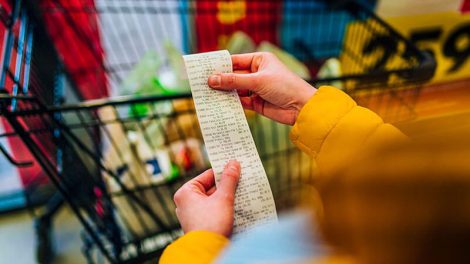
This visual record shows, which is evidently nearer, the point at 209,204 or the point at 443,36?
the point at 209,204

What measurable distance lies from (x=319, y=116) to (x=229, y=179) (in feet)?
0.66

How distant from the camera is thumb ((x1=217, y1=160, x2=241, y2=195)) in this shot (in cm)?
51

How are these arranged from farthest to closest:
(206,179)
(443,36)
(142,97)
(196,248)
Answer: (443,36) < (142,97) < (206,179) < (196,248)

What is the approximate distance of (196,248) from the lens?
0.44 metres

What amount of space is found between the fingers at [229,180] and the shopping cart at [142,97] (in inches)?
12.6

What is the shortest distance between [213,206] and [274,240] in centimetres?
13

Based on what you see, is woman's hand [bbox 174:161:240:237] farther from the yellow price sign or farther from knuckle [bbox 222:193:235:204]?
the yellow price sign

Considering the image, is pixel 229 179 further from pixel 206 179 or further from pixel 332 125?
pixel 332 125

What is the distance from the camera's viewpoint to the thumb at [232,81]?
1.92ft

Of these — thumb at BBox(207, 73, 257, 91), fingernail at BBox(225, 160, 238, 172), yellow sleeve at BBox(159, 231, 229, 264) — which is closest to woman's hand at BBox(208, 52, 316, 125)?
thumb at BBox(207, 73, 257, 91)

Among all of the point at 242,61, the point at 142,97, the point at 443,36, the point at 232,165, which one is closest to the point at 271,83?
the point at 242,61

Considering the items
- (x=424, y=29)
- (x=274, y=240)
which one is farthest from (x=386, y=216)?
(x=424, y=29)

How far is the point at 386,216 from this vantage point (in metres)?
0.26

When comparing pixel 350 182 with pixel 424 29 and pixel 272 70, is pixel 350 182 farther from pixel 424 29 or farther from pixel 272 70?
pixel 424 29
